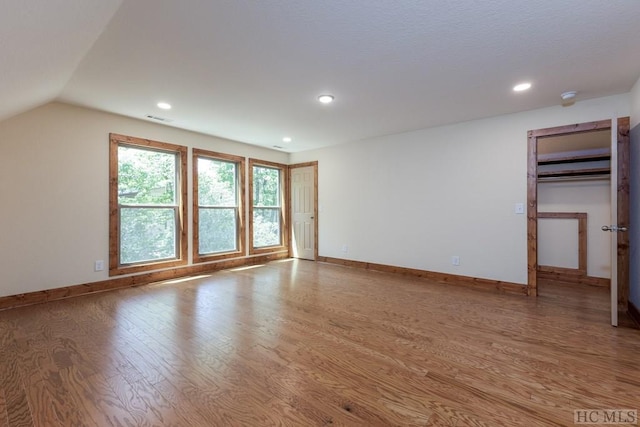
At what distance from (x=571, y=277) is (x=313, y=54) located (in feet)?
16.2

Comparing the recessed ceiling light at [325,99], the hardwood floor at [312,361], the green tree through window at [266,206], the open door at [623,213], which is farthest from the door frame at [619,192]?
the green tree through window at [266,206]

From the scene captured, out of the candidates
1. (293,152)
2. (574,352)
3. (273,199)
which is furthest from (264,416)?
(293,152)

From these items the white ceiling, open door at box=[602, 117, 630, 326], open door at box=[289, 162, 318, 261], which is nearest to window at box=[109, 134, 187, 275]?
the white ceiling

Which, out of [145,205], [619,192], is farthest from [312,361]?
[619,192]

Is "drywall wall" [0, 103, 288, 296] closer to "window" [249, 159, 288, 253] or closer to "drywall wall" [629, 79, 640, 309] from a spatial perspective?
"window" [249, 159, 288, 253]

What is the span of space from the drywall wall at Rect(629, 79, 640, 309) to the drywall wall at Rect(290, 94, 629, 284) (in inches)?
12.0

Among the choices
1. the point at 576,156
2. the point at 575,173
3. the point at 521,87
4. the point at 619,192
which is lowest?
the point at 619,192

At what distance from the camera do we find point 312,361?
79.0 inches

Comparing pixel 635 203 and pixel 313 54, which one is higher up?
pixel 313 54

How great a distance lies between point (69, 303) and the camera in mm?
3271

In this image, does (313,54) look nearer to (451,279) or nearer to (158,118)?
(158,118)

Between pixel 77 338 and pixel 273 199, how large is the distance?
4308mm

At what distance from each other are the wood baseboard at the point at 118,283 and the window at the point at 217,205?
18 cm

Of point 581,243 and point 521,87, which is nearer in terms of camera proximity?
point 521,87
